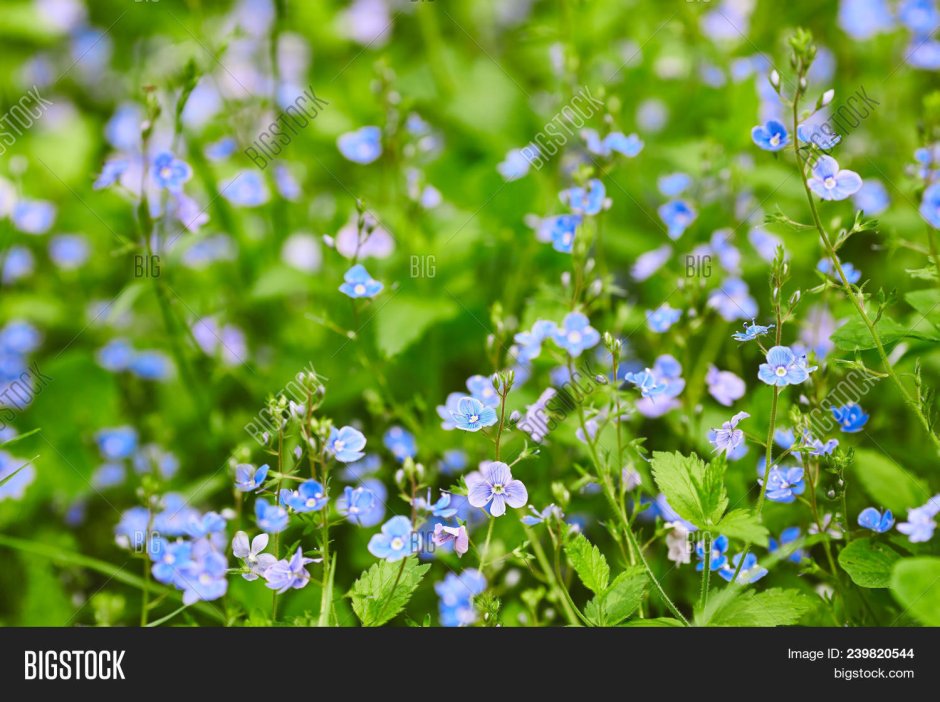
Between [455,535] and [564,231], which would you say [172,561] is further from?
[564,231]

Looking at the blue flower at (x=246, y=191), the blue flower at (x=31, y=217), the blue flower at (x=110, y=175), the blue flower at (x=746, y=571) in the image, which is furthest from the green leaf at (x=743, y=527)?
the blue flower at (x=31, y=217)

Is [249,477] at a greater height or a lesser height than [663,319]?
lesser

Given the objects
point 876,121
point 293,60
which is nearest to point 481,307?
point 876,121

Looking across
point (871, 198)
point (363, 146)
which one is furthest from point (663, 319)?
point (363, 146)

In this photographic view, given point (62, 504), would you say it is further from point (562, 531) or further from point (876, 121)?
point (876, 121)

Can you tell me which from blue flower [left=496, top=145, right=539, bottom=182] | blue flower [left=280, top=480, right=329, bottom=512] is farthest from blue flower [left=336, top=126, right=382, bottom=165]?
blue flower [left=280, top=480, right=329, bottom=512]
